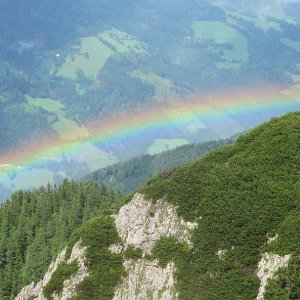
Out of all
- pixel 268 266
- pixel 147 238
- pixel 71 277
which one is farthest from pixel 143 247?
pixel 268 266

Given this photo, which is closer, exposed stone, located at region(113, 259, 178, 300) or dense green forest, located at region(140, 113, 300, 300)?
dense green forest, located at region(140, 113, 300, 300)

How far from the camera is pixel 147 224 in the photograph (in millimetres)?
73938

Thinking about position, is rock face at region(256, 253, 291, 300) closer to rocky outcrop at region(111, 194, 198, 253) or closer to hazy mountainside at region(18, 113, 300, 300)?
hazy mountainside at region(18, 113, 300, 300)

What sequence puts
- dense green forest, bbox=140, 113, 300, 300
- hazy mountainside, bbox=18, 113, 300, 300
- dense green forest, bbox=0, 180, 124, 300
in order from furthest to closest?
1. dense green forest, bbox=0, 180, 124, 300
2. hazy mountainside, bbox=18, 113, 300, 300
3. dense green forest, bbox=140, 113, 300, 300

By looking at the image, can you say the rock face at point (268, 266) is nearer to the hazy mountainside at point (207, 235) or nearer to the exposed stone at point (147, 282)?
the hazy mountainside at point (207, 235)

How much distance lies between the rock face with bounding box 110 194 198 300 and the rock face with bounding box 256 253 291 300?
10047 millimetres

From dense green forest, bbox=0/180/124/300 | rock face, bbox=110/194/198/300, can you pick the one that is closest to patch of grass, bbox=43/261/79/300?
rock face, bbox=110/194/198/300

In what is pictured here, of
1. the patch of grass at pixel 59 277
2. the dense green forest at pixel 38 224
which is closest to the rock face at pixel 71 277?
the patch of grass at pixel 59 277

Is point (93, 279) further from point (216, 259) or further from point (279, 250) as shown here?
point (279, 250)

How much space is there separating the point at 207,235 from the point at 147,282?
9.15 m

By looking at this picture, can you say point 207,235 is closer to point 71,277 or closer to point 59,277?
point 71,277

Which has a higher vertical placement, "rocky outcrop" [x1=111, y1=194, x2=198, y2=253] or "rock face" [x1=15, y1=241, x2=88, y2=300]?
"rocky outcrop" [x1=111, y1=194, x2=198, y2=253]

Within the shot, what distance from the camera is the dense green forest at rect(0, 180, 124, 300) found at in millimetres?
Answer: 119875

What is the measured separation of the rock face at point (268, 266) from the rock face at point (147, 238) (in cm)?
1005
